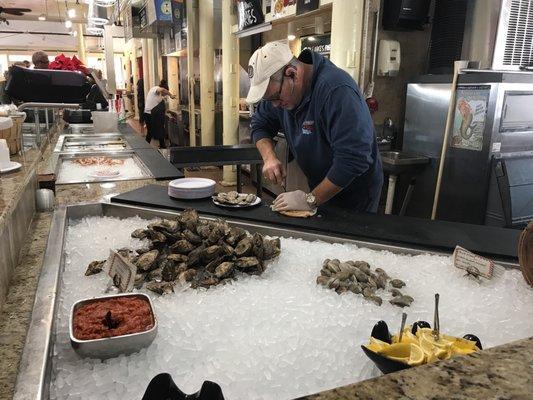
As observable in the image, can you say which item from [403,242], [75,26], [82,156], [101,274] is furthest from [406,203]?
[75,26]

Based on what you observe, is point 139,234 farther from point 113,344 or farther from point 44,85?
point 44,85

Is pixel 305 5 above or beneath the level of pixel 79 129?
above

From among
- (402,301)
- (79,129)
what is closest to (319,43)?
(79,129)

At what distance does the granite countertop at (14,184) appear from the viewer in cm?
138

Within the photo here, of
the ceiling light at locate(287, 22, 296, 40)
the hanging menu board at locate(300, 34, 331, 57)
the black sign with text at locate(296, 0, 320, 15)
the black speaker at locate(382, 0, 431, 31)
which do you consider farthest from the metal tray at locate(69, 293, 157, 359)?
the ceiling light at locate(287, 22, 296, 40)

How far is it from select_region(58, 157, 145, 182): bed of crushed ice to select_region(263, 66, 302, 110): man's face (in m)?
1.17

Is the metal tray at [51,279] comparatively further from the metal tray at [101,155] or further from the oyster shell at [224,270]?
the metal tray at [101,155]

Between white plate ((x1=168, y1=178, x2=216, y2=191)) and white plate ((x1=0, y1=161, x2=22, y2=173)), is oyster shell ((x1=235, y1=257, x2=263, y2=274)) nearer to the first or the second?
white plate ((x1=168, y1=178, x2=216, y2=191))

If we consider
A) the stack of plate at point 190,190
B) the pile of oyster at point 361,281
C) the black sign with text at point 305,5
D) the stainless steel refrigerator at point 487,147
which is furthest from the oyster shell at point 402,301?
the black sign with text at point 305,5

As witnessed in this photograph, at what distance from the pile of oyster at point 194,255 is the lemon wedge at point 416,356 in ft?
2.12

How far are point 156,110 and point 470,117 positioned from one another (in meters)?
8.36

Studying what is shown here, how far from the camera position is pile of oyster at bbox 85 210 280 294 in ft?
4.72

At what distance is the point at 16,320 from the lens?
109 centimetres

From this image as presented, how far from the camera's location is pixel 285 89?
2.36m
